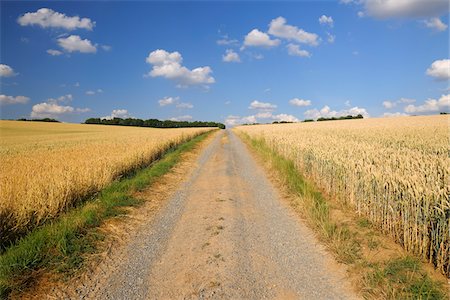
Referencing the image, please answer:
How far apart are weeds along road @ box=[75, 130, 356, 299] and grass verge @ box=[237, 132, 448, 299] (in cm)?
29

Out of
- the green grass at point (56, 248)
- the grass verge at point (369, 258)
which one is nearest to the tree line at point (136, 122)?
the green grass at point (56, 248)

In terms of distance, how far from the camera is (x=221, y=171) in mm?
14703

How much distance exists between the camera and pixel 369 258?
16.8 feet

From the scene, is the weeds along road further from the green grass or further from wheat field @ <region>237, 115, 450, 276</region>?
wheat field @ <region>237, 115, 450, 276</region>

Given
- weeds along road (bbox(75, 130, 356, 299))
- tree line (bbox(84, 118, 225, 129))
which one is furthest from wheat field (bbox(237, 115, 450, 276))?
tree line (bbox(84, 118, 225, 129))

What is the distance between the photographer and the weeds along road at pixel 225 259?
4.31 meters

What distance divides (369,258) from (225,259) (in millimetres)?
2660

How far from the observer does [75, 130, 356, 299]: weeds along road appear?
4309mm

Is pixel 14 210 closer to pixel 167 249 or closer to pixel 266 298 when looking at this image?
pixel 167 249

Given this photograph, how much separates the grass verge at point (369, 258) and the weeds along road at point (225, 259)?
29 centimetres

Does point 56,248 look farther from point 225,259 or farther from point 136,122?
point 136,122

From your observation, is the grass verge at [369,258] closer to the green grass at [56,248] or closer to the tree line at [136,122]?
the green grass at [56,248]

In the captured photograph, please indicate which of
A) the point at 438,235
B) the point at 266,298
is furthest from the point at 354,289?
the point at 438,235

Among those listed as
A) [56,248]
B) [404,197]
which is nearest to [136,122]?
[56,248]
